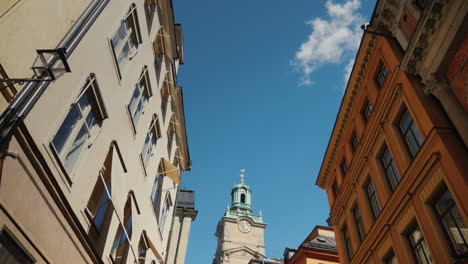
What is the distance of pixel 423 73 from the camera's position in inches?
484

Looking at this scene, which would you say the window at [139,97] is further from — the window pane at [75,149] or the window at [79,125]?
the window pane at [75,149]

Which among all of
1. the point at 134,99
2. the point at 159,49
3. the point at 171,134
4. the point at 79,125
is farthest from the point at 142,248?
the point at 159,49

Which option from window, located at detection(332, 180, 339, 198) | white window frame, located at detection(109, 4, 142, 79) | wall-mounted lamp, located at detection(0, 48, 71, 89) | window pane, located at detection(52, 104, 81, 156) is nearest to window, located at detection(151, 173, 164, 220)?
white window frame, located at detection(109, 4, 142, 79)

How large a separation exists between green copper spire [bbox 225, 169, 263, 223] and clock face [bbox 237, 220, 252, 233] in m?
1.90

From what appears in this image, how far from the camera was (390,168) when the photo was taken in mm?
14727

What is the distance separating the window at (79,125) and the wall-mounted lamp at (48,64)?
1.56 metres

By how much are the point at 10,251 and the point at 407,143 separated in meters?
13.1

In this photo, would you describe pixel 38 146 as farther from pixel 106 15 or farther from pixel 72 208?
pixel 106 15

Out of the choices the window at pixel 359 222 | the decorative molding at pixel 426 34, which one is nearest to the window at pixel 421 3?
the decorative molding at pixel 426 34

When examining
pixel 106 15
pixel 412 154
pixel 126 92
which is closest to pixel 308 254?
pixel 412 154

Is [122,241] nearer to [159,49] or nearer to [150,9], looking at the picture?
[159,49]

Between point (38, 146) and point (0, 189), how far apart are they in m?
1.35

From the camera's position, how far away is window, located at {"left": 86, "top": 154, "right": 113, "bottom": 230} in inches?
390

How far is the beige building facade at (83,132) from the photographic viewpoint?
645 cm
